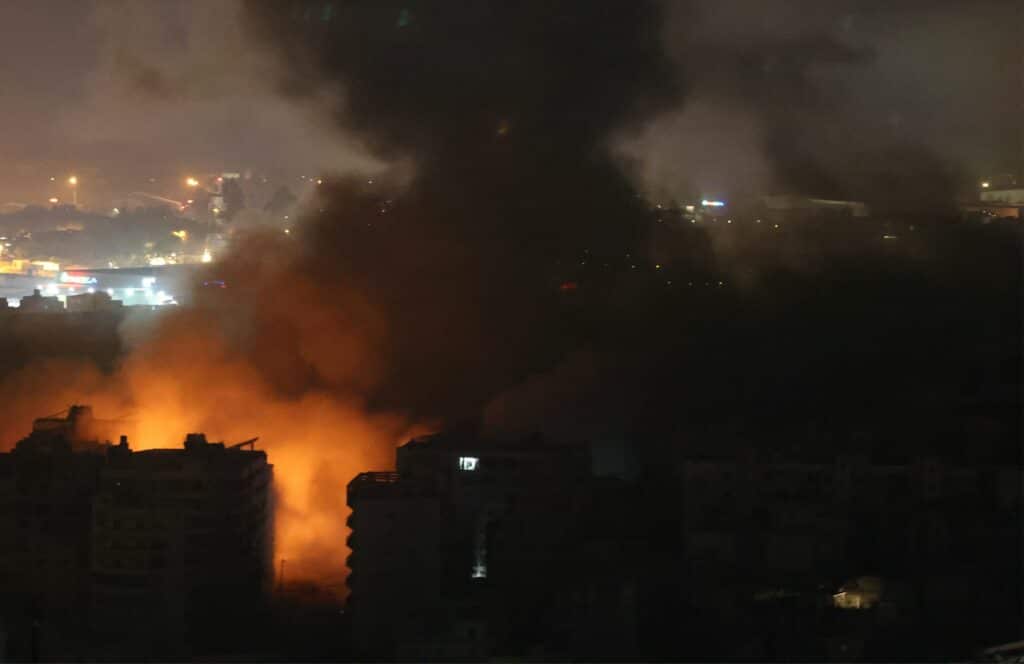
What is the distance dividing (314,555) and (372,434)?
1.63 m

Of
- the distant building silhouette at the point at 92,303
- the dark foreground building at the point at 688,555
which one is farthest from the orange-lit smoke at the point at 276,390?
the distant building silhouette at the point at 92,303

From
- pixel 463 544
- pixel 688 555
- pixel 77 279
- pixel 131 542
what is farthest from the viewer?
pixel 77 279

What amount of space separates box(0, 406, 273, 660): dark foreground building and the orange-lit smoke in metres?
0.80

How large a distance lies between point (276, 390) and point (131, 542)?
3.37 meters

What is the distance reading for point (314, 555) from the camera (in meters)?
9.03

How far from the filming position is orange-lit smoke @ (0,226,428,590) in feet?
31.1

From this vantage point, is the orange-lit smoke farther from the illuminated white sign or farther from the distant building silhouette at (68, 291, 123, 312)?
the illuminated white sign

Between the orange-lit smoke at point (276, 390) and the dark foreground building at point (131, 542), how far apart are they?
2.61 feet

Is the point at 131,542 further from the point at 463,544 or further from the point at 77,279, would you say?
the point at 77,279

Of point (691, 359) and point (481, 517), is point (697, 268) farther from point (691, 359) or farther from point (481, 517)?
point (481, 517)

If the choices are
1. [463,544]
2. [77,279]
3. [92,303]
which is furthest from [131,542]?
[77,279]

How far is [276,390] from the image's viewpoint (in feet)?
35.5

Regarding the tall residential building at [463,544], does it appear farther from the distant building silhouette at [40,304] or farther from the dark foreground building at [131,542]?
the distant building silhouette at [40,304]

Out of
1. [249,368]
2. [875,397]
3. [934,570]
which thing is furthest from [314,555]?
[875,397]
